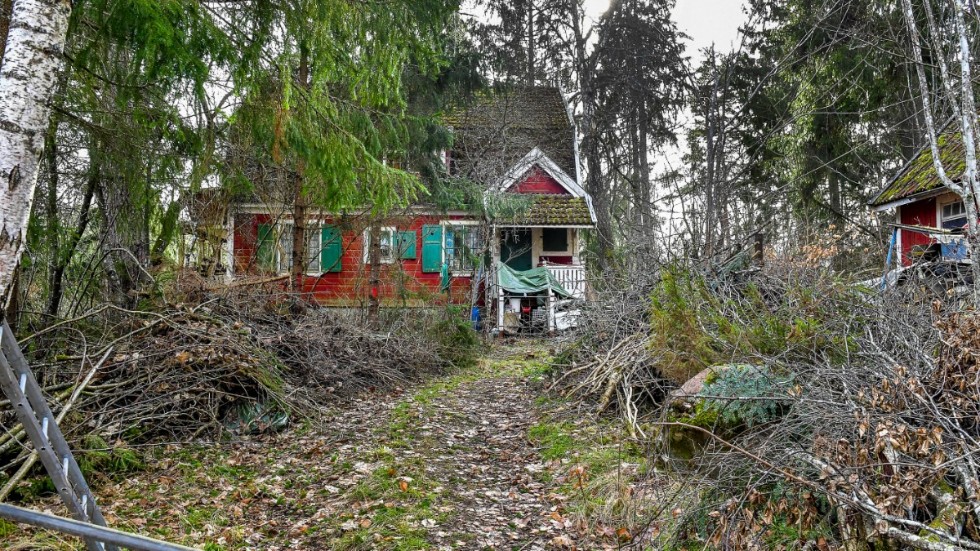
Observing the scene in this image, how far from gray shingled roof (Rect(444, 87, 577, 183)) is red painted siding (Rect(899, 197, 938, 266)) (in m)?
9.40

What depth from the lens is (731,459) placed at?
3.77 m

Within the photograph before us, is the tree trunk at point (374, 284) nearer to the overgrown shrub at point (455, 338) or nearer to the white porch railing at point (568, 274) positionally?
the overgrown shrub at point (455, 338)

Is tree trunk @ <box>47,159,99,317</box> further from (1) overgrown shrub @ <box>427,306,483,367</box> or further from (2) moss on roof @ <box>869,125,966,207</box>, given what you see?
(2) moss on roof @ <box>869,125,966,207</box>

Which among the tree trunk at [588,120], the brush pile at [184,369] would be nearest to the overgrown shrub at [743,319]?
the brush pile at [184,369]

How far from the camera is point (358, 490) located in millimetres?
5070

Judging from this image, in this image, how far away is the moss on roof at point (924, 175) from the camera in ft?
39.6

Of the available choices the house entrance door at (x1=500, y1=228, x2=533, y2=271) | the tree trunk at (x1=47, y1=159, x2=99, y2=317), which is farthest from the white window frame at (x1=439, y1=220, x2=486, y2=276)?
the tree trunk at (x1=47, y1=159, x2=99, y2=317)

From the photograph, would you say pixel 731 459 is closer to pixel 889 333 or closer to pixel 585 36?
pixel 889 333

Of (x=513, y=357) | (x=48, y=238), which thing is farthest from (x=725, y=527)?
(x=513, y=357)

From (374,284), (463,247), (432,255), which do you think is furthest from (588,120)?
(374,284)

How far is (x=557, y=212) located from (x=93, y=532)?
17288 mm

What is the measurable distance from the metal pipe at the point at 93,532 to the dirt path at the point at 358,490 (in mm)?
2691

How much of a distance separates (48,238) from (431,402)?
4995 mm

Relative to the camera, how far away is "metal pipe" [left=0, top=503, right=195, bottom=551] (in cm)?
154
